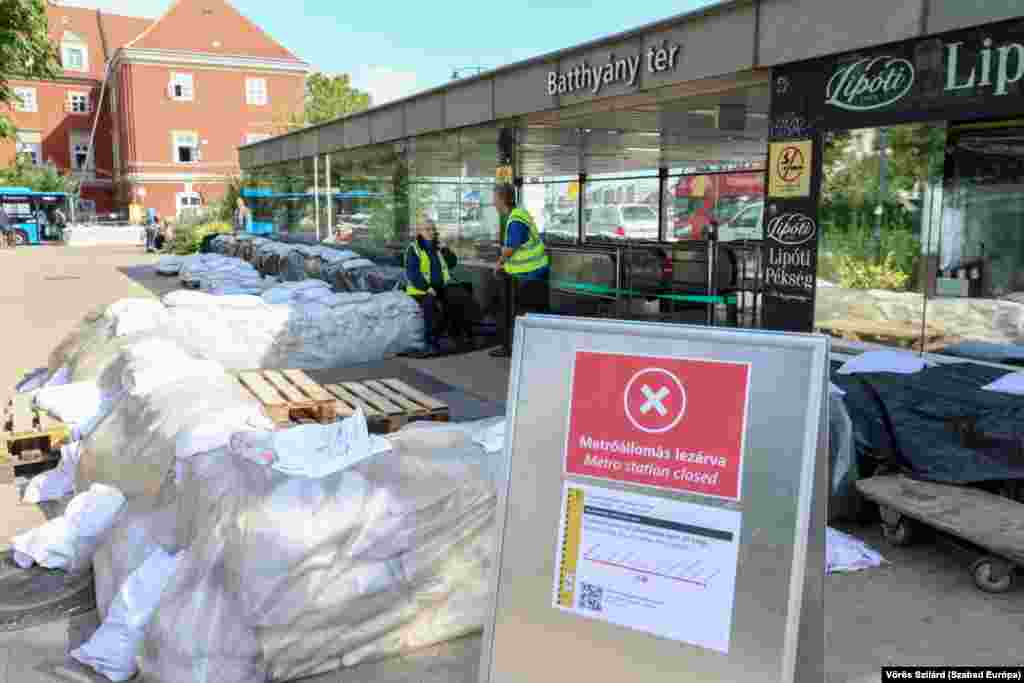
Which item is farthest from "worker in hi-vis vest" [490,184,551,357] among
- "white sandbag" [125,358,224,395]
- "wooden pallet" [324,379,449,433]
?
"white sandbag" [125,358,224,395]

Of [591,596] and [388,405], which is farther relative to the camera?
[388,405]

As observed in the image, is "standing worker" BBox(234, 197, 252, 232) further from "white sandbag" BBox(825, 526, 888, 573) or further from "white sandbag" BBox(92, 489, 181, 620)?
"white sandbag" BBox(825, 526, 888, 573)

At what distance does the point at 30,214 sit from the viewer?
132 ft

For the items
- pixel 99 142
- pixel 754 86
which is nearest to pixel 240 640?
pixel 754 86

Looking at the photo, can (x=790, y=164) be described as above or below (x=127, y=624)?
above

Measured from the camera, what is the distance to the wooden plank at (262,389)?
621 centimetres

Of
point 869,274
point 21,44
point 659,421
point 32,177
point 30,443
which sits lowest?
point 30,443

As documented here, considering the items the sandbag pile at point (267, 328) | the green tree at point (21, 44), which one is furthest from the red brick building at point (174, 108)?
the sandbag pile at point (267, 328)

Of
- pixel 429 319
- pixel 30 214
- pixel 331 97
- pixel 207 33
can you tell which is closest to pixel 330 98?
pixel 331 97

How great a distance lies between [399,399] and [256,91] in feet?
169

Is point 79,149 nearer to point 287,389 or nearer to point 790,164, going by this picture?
point 287,389

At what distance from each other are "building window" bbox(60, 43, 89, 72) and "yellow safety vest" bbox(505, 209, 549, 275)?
195ft

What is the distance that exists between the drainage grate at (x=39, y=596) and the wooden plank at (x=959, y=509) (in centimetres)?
419

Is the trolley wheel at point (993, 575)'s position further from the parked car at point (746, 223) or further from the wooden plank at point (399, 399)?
the parked car at point (746, 223)
